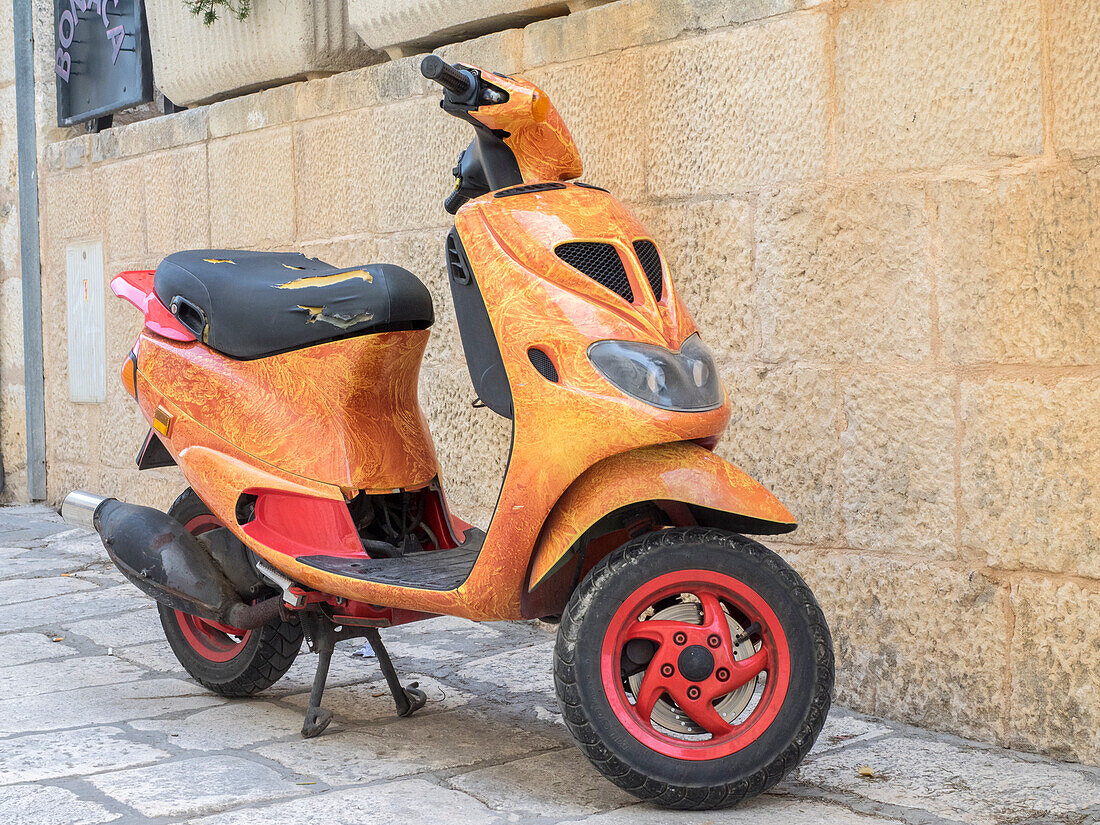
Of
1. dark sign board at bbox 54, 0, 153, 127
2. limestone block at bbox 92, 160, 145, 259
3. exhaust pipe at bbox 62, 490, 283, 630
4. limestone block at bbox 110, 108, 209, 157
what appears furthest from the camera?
dark sign board at bbox 54, 0, 153, 127

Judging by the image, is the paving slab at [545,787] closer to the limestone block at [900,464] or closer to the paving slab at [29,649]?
the limestone block at [900,464]

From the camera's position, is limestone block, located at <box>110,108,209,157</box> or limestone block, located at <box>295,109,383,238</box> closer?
limestone block, located at <box>295,109,383,238</box>

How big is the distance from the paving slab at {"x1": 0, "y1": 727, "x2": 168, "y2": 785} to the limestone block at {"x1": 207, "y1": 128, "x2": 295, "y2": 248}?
2698 millimetres

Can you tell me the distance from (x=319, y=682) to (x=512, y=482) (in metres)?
0.87

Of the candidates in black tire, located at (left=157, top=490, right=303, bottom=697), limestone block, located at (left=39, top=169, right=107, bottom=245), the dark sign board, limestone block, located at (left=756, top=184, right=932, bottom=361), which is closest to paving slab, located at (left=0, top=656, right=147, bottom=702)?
black tire, located at (left=157, top=490, right=303, bottom=697)

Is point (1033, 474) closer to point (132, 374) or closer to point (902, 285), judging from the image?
point (902, 285)

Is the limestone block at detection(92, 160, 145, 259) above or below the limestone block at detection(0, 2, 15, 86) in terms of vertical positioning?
below

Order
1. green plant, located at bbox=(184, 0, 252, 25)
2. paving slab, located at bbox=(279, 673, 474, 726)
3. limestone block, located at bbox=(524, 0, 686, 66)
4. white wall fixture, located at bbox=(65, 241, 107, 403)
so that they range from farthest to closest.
Result: 1. white wall fixture, located at bbox=(65, 241, 107, 403)
2. green plant, located at bbox=(184, 0, 252, 25)
3. limestone block, located at bbox=(524, 0, 686, 66)
4. paving slab, located at bbox=(279, 673, 474, 726)

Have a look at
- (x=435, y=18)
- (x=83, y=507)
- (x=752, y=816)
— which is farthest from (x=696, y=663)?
(x=435, y=18)

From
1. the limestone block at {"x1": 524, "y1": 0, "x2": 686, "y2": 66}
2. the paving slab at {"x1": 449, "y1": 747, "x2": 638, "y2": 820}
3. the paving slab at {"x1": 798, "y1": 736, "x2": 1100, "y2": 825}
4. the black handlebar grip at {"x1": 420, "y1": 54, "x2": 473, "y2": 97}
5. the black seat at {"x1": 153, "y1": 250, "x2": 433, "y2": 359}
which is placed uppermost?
the limestone block at {"x1": 524, "y1": 0, "x2": 686, "y2": 66}

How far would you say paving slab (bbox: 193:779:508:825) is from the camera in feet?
8.54

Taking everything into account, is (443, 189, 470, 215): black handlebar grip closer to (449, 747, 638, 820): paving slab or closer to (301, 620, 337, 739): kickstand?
(301, 620, 337, 739): kickstand

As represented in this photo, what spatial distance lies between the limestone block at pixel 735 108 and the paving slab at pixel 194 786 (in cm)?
202

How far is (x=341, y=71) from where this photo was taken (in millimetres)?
5348
